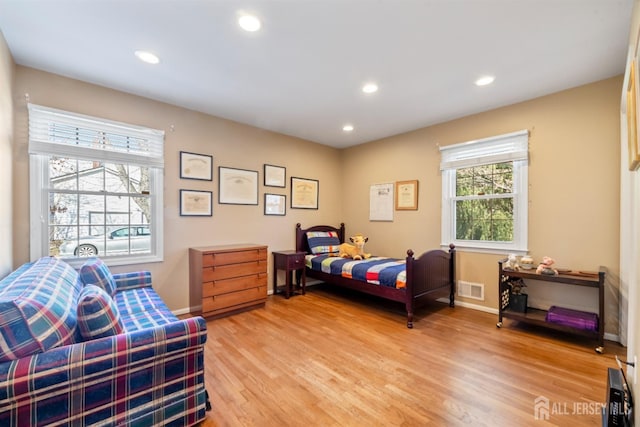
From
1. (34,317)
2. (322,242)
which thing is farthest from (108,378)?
(322,242)

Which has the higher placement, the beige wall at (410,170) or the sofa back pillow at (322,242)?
the beige wall at (410,170)

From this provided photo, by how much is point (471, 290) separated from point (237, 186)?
3.54 meters

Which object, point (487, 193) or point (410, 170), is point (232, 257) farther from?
point (487, 193)

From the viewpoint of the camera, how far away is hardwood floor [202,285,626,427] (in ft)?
5.47

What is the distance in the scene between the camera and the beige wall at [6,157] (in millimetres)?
2104

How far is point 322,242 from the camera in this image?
4.69m

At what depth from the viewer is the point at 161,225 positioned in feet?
10.6

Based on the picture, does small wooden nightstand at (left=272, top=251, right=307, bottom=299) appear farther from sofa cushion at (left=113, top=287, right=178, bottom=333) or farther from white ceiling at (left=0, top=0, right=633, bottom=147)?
white ceiling at (left=0, top=0, right=633, bottom=147)

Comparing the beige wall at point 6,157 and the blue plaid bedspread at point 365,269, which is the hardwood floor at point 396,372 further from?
the beige wall at point 6,157

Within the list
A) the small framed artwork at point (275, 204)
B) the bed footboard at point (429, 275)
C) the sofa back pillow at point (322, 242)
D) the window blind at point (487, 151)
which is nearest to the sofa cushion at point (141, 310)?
the small framed artwork at point (275, 204)

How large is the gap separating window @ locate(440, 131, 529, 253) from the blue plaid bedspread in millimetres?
1008

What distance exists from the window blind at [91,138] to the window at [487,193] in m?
3.83

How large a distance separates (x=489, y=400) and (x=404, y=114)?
3.13 m

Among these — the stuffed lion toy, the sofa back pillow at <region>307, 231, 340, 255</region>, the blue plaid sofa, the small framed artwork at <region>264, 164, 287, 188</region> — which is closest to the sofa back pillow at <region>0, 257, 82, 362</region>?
the blue plaid sofa
